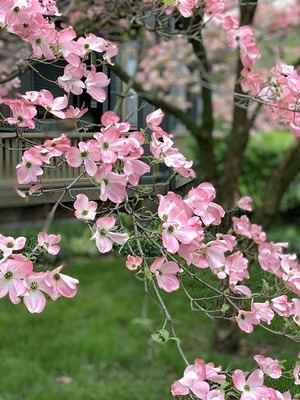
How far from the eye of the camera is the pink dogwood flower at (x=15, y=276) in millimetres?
1324

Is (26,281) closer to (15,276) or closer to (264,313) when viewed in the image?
(15,276)

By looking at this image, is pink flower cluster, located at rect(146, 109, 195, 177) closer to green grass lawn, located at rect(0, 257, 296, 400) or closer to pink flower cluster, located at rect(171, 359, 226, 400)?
pink flower cluster, located at rect(171, 359, 226, 400)

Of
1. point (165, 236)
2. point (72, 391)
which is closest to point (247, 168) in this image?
point (72, 391)

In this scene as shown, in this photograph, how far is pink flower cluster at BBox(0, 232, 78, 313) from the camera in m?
1.33

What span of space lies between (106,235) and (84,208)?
0.08 m

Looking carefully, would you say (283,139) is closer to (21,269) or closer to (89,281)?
(89,281)

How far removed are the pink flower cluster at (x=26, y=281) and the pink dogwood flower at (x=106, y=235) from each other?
12 cm

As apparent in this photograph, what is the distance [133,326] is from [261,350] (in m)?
0.93

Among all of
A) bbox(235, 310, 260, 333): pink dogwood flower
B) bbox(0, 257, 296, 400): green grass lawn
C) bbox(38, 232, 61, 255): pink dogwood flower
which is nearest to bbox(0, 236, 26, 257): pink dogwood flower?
bbox(38, 232, 61, 255): pink dogwood flower

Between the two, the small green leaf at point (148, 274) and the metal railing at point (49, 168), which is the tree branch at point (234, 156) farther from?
the small green leaf at point (148, 274)

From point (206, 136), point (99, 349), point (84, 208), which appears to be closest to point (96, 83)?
point (84, 208)

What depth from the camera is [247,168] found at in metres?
8.41

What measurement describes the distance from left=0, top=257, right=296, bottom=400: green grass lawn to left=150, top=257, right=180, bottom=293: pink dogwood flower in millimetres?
1594

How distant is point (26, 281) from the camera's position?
1.35 m
